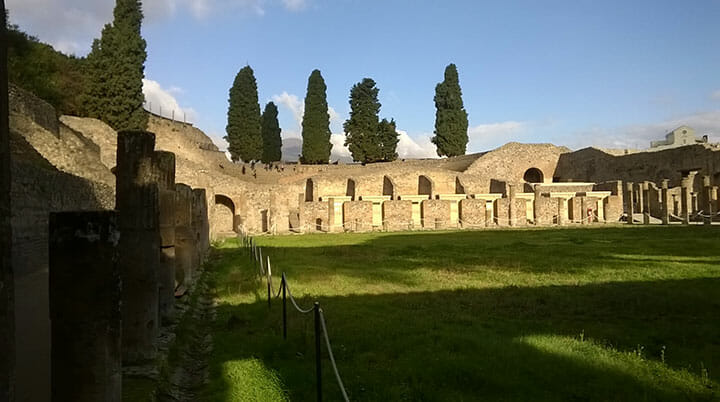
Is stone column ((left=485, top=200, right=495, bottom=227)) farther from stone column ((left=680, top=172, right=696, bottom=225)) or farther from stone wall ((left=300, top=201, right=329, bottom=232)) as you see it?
stone column ((left=680, top=172, right=696, bottom=225))

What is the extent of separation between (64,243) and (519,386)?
3611mm

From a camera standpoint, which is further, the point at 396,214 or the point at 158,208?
the point at 396,214

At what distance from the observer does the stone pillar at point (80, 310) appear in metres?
3.31

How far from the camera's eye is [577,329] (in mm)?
6375

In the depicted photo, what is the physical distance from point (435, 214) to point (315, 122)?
61.5 feet

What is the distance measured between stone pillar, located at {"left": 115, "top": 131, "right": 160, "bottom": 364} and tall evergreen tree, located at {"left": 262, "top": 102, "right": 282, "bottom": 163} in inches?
1682

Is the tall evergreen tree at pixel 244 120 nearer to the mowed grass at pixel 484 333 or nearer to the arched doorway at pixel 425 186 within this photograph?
the arched doorway at pixel 425 186

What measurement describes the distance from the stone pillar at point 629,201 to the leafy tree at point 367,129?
21145 mm

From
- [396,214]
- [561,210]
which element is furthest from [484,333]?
[561,210]

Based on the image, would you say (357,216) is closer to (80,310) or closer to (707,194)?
(707,194)

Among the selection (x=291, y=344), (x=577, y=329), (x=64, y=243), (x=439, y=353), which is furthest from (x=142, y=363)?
(x=577, y=329)

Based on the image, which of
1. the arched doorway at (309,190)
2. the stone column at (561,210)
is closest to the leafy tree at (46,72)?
the arched doorway at (309,190)

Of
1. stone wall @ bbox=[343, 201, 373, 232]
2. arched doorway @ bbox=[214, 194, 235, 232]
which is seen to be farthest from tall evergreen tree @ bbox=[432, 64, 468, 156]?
arched doorway @ bbox=[214, 194, 235, 232]

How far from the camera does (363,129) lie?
162ft
